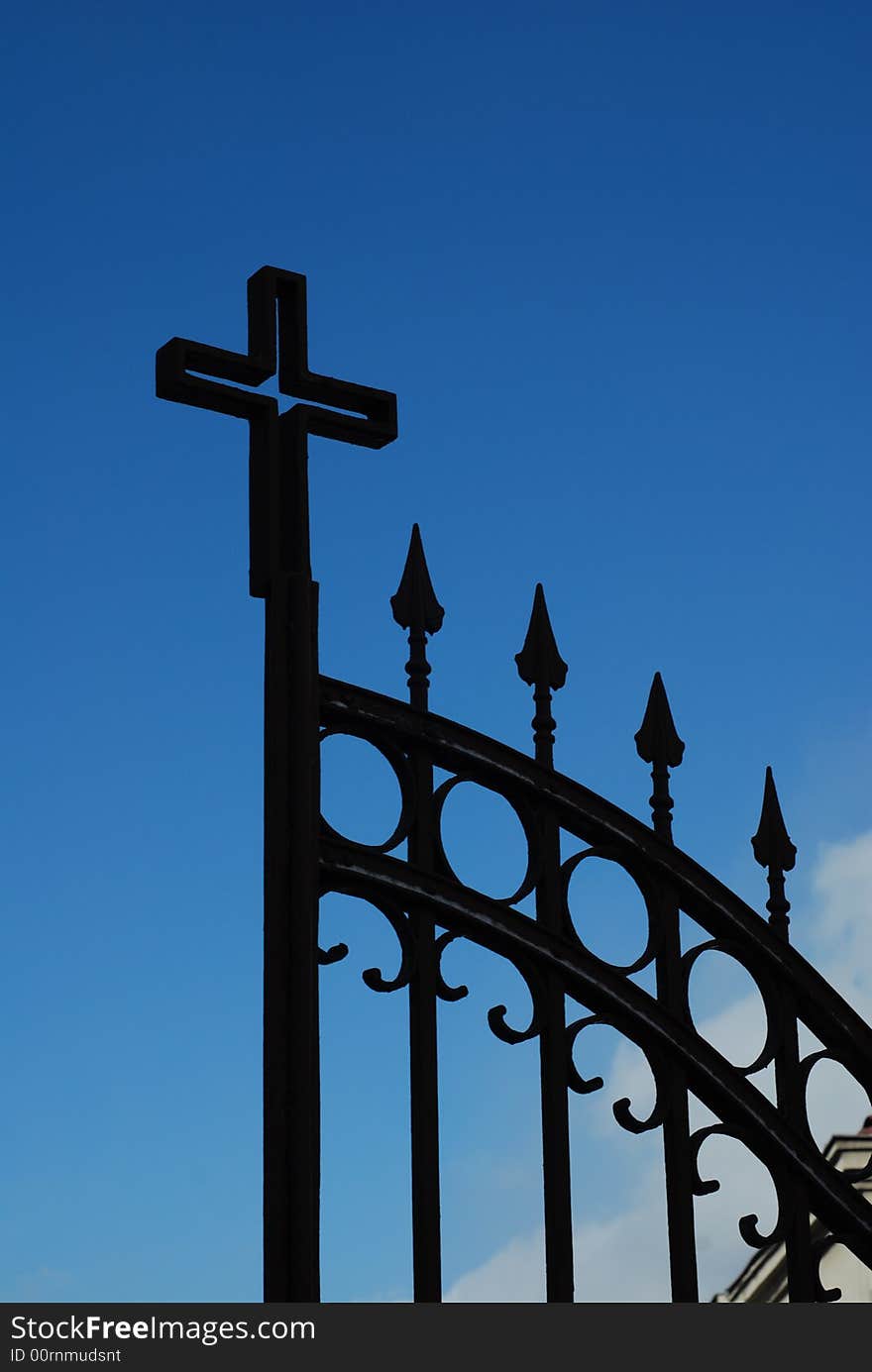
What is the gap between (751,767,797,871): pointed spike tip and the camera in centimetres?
504

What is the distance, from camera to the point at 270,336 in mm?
4832

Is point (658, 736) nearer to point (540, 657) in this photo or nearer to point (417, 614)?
point (540, 657)

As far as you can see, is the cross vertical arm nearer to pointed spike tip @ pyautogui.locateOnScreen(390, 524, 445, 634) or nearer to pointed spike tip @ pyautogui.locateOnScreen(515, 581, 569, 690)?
pointed spike tip @ pyautogui.locateOnScreen(390, 524, 445, 634)

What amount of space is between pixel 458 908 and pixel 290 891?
44cm

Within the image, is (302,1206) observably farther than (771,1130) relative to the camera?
No

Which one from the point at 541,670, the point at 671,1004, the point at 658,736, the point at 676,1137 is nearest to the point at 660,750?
the point at 658,736

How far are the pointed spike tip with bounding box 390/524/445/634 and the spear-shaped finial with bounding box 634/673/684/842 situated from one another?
650 mm

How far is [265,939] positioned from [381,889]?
0.34 metres

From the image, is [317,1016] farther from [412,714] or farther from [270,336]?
[270,336]

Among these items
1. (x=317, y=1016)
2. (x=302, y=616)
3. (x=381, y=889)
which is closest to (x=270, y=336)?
(x=302, y=616)

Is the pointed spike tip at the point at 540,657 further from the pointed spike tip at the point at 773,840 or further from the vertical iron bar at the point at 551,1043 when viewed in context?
the pointed spike tip at the point at 773,840

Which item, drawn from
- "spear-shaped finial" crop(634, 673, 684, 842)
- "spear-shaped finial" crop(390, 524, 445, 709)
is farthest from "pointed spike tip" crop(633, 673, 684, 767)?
"spear-shaped finial" crop(390, 524, 445, 709)

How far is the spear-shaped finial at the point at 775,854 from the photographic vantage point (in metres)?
5.02

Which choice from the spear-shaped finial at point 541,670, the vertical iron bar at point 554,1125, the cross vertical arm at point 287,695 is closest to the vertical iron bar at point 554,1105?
the vertical iron bar at point 554,1125
